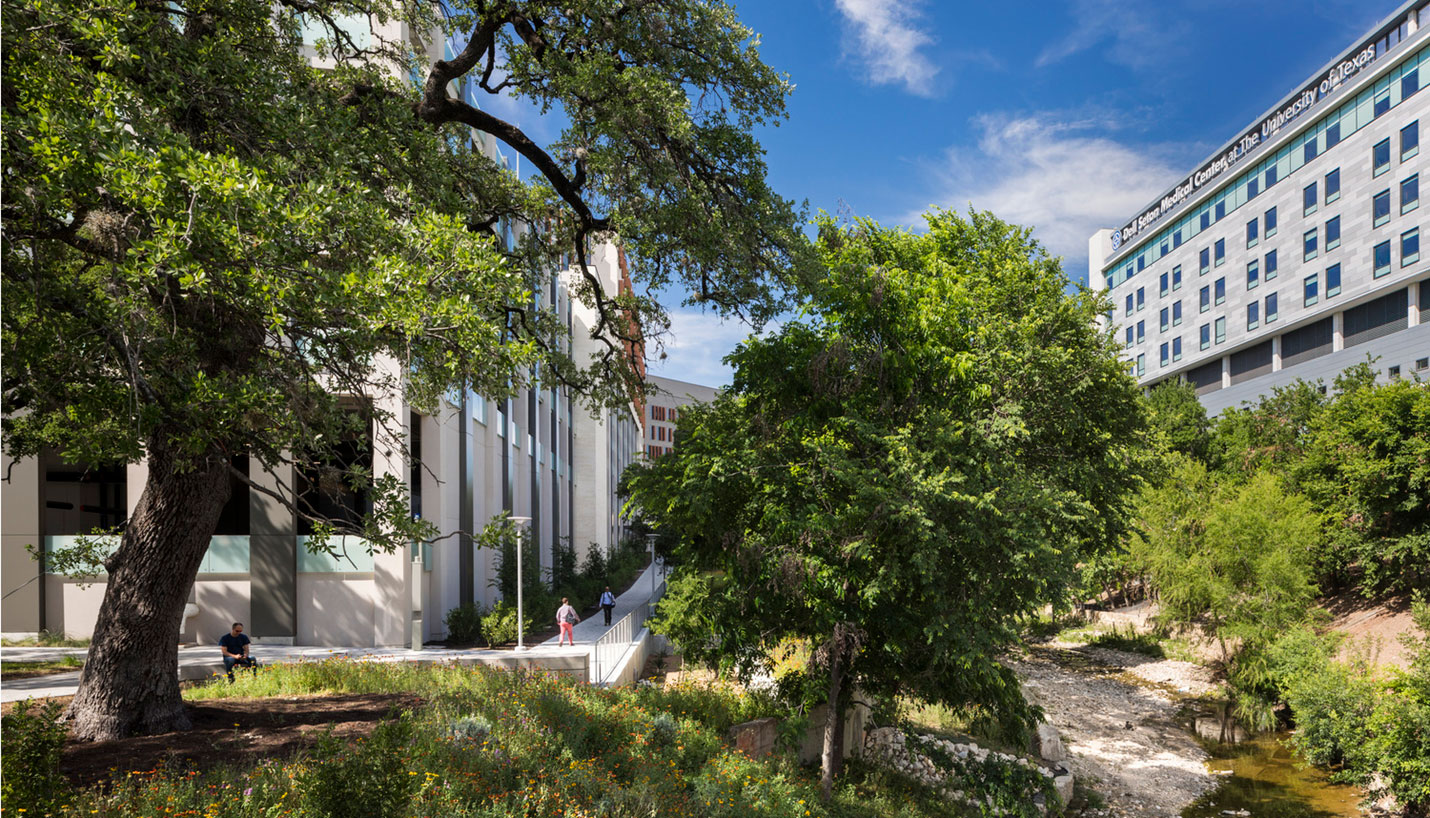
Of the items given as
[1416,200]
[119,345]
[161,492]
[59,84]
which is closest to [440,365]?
[119,345]

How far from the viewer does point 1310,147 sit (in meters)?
49.9

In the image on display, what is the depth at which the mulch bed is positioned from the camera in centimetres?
748

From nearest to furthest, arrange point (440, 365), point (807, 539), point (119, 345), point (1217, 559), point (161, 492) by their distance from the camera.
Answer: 1. point (119, 345)
2. point (440, 365)
3. point (161, 492)
4. point (807, 539)
5. point (1217, 559)

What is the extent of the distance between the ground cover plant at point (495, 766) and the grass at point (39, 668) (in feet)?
24.1

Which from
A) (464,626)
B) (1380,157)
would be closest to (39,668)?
(464,626)

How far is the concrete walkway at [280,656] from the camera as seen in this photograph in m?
15.1

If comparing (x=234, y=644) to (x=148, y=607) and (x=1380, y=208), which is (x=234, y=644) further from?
(x=1380, y=208)

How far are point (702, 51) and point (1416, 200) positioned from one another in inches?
1840

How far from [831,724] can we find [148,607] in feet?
33.7

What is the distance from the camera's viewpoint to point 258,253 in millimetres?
5816

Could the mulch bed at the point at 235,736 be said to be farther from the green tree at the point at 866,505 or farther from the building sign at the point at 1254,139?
the building sign at the point at 1254,139

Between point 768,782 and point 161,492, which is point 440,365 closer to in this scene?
point 161,492

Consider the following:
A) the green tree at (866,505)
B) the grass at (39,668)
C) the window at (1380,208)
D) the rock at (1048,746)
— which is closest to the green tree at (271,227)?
the green tree at (866,505)

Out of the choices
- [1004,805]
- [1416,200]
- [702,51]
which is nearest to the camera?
[702,51]
